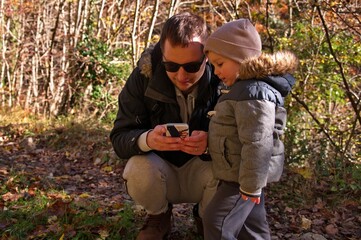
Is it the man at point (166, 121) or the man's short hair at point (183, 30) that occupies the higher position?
the man's short hair at point (183, 30)

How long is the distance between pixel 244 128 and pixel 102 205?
1.61 m

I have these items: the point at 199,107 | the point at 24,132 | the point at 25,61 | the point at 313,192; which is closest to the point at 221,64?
the point at 199,107

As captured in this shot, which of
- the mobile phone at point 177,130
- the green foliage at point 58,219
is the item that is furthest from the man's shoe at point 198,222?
the mobile phone at point 177,130

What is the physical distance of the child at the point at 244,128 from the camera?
88.2 inches

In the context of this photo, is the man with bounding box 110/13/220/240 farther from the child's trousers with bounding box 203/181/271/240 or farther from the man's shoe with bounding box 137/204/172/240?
the child's trousers with bounding box 203/181/271/240

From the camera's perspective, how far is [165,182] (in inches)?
109

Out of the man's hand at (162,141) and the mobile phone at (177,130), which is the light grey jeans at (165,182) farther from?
the mobile phone at (177,130)

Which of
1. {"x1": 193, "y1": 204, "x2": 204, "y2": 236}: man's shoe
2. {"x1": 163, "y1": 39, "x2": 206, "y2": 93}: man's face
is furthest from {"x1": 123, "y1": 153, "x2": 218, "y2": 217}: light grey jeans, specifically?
{"x1": 163, "y1": 39, "x2": 206, "y2": 93}: man's face

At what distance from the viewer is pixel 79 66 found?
7.68m

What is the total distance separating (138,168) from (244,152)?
75cm

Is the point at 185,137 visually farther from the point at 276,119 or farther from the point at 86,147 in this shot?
the point at 86,147

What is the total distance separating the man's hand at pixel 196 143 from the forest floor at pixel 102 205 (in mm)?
719

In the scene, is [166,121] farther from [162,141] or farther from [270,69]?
[270,69]

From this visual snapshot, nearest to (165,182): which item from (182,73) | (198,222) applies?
(198,222)
